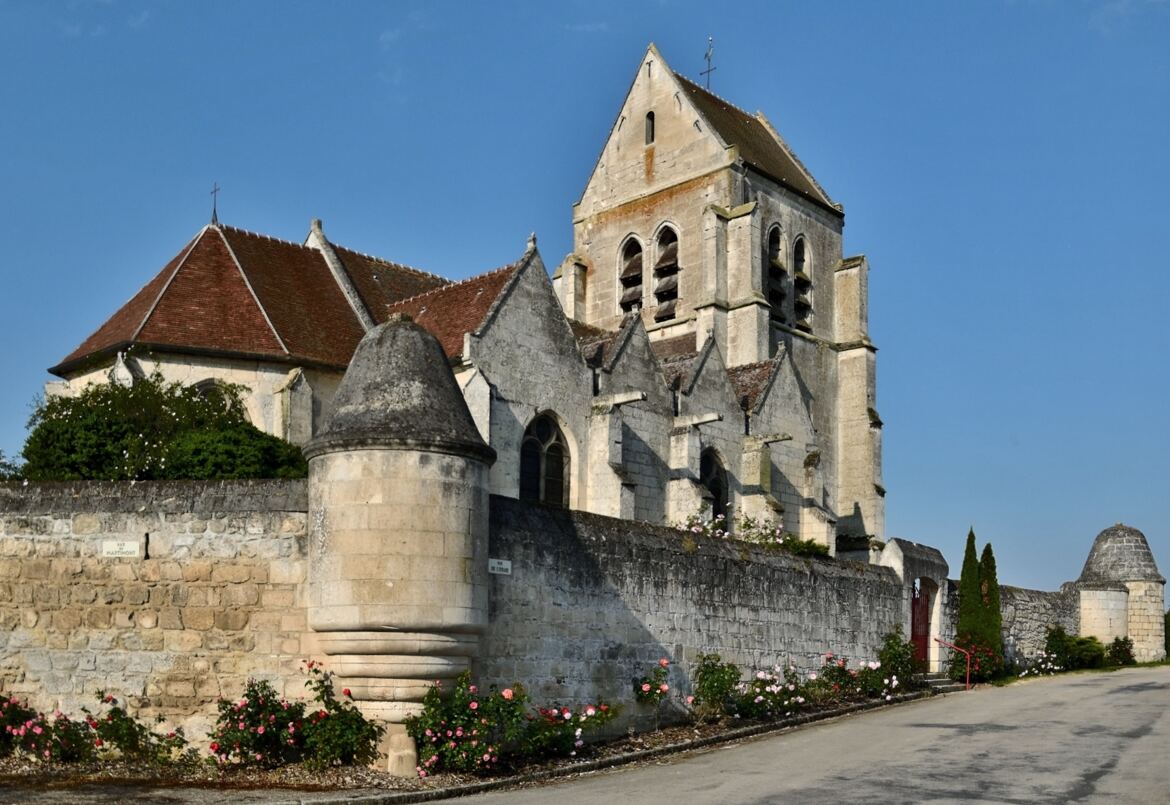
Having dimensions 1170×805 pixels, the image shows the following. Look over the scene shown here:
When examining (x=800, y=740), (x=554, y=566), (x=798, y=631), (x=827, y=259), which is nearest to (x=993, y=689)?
(x=798, y=631)

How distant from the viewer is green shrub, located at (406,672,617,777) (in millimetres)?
11867

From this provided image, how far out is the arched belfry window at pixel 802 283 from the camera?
3981 centimetres

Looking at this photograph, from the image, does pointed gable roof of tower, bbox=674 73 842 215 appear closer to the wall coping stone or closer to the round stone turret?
the round stone turret

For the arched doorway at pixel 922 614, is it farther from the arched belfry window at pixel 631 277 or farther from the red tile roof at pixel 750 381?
the arched belfry window at pixel 631 277

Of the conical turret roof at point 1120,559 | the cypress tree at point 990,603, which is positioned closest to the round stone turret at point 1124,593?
the conical turret roof at point 1120,559

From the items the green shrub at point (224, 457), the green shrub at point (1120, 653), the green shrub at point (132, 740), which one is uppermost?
the green shrub at point (224, 457)

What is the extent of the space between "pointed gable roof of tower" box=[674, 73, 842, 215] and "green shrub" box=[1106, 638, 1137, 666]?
16868 mm

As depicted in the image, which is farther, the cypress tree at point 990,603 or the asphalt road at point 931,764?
the cypress tree at point 990,603

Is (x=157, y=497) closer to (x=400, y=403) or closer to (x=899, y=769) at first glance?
(x=400, y=403)

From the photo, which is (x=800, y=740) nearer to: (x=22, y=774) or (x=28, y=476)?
(x=22, y=774)

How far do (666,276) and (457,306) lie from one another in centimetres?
1389

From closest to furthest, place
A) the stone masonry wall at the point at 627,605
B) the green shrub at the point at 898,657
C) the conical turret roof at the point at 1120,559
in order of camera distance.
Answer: the stone masonry wall at the point at 627,605 → the green shrub at the point at 898,657 → the conical turret roof at the point at 1120,559

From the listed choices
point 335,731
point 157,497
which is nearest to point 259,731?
point 335,731

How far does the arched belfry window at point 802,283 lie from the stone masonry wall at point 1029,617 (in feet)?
43.1
